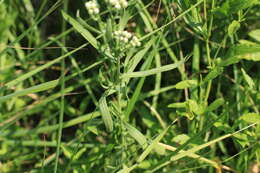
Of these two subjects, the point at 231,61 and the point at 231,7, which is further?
the point at 231,7

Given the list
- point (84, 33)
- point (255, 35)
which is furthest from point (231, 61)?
point (84, 33)

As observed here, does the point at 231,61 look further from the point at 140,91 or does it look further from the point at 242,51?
the point at 140,91

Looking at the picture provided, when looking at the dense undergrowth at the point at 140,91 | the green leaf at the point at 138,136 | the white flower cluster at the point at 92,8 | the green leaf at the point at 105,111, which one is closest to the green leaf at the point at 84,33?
the dense undergrowth at the point at 140,91

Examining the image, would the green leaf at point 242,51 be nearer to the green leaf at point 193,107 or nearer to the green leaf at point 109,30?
the green leaf at point 193,107

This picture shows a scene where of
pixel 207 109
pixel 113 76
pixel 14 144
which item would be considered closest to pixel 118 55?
pixel 113 76

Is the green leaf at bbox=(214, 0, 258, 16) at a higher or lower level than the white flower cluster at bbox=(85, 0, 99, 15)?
lower

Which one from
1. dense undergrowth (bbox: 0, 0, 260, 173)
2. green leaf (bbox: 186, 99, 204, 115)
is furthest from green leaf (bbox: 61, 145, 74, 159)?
green leaf (bbox: 186, 99, 204, 115)

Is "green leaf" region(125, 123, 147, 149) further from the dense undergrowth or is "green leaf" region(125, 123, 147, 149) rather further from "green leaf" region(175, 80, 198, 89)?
"green leaf" region(175, 80, 198, 89)

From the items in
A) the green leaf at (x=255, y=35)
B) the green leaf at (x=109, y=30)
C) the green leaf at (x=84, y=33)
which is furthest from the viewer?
the green leaf at (x=255, y=35)
